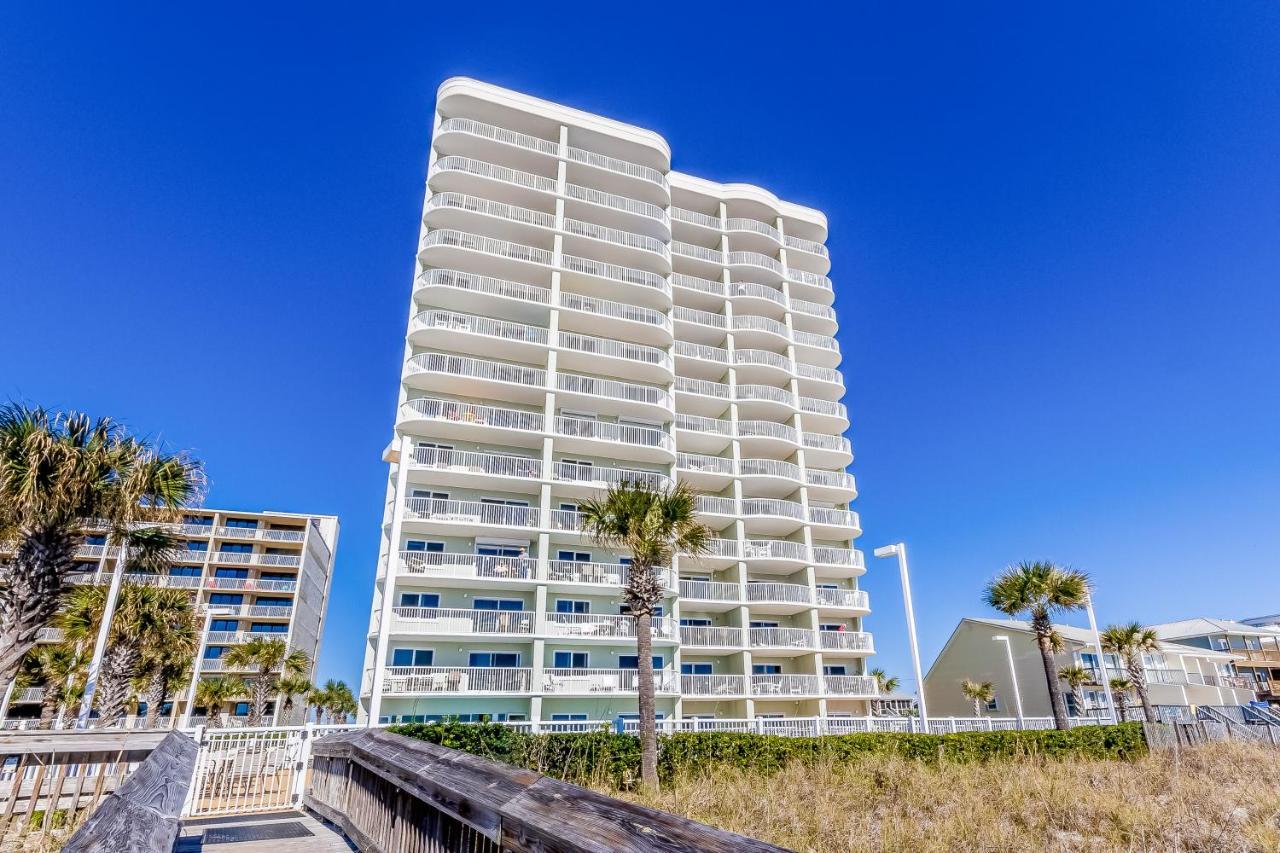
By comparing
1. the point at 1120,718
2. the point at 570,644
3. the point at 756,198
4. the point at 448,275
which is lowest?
the point at 1120,718

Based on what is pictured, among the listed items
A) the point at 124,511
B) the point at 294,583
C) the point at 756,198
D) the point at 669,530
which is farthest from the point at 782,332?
the point at 294,583

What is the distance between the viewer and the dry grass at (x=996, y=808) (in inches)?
270

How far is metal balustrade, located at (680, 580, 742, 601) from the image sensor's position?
29.6 m

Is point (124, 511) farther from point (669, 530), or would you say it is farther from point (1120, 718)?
point (1120, 718)

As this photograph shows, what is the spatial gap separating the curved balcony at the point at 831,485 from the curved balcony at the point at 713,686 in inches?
420

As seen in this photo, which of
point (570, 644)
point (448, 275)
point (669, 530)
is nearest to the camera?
point (669, 530)

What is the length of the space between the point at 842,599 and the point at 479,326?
20969mm

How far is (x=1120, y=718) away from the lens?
29250 mm

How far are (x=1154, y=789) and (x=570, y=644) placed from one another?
19.1 meters

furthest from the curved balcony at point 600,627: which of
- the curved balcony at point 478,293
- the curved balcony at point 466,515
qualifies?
the curved balcony at point 478,293

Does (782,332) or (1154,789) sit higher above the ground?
(782,332)

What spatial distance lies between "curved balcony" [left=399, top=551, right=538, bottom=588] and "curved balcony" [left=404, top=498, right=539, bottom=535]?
1.11 meters

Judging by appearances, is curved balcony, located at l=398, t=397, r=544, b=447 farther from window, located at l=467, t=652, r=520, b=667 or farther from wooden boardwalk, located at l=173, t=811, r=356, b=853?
wooden boardwalk, located at l=173, t=811, r=356, b=853

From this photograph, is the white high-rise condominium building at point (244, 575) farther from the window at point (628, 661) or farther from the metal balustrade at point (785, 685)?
the metal balustrade at point (785, 685)
